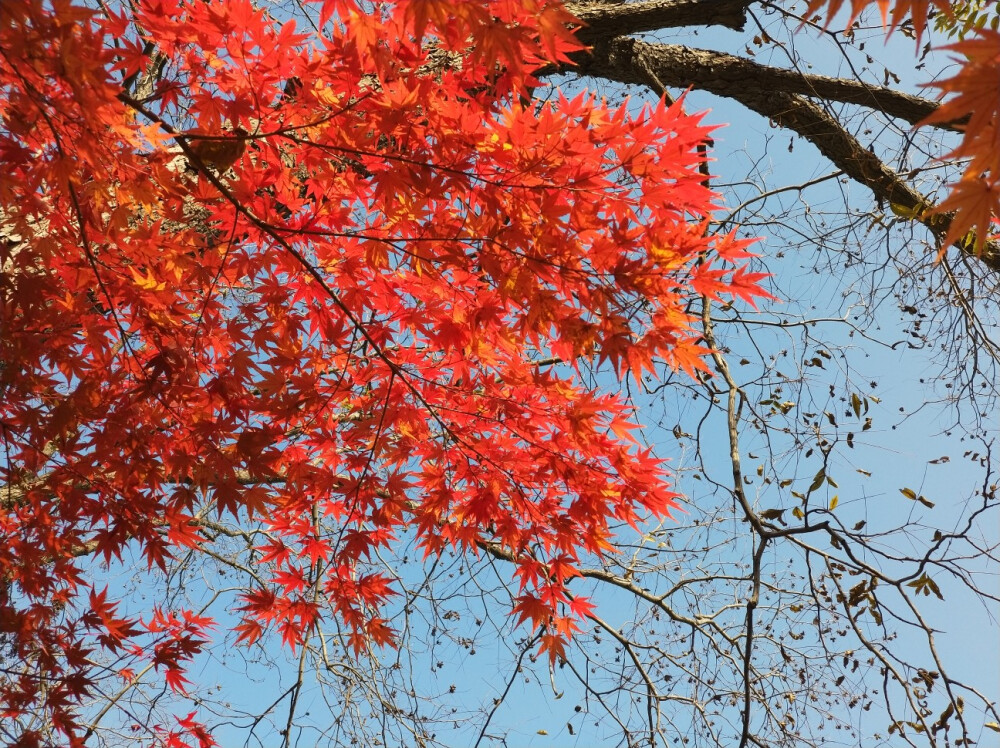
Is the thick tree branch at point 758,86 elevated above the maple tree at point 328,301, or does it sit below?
above

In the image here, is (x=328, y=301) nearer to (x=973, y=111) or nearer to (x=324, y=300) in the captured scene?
(x=324, y=300)

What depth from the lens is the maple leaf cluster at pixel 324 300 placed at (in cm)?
194

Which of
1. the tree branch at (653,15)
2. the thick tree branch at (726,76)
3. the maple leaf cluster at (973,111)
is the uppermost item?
the thick tree branch at (726,76)

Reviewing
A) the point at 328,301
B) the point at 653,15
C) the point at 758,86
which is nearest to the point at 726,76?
the point at 758,86

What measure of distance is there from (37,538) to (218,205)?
4.44 ft

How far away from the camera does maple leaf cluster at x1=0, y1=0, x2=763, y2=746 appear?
6.35ft

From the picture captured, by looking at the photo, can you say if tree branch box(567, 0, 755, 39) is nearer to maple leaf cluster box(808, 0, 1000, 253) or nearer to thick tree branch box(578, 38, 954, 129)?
thick tree branch box(578, 38, 954, 129)

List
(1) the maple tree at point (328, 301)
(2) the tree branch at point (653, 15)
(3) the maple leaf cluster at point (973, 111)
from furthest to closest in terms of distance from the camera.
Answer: (2) the tree branch at point (653, 15), (1) the maple tree at point (328, 301), (3) the maple leaf cluster at point (973, 111)

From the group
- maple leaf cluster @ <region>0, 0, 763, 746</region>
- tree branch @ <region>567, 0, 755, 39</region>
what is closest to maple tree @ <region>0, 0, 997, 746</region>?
maple leaf cluster @ <region>0, 0, 763, 746</region>

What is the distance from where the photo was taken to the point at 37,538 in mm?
2619

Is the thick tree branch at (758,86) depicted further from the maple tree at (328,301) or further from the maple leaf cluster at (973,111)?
the maple leaf cluster at (973,111)

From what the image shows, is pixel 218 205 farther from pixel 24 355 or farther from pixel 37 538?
pixel 37 538

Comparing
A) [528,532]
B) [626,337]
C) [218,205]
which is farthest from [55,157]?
[528,532]

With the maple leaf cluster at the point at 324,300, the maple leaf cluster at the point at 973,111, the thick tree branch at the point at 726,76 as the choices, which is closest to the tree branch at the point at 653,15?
the thick tree branch at the point at 726,76
